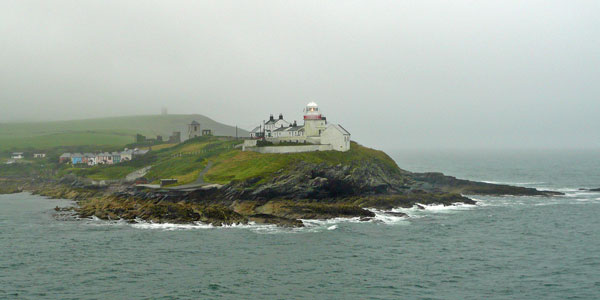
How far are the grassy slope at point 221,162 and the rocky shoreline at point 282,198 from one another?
14.4ft

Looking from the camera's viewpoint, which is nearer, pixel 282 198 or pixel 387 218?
pixel 387 218

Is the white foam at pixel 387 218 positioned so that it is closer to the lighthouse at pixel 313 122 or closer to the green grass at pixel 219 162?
the green grass at pixel 219 162

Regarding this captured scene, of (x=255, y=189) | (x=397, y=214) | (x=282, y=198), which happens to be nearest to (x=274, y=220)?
(x=282, y=198)

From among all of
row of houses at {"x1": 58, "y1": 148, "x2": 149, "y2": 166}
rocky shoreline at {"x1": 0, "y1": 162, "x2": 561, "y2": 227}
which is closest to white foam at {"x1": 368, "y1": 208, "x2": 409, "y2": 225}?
rocky shoreline at {"x1": 0, "y1": 162, "x2": 561, "y2": 227}

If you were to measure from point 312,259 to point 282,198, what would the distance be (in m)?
31.7

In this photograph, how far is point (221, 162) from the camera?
106188mm

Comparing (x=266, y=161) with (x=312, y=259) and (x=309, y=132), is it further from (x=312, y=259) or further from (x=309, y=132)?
(x=312, y=259)

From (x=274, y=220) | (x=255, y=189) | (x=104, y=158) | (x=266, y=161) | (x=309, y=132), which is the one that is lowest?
(x=274, y=220)

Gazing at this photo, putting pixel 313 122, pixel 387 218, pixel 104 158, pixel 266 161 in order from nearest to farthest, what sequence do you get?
pixel 387 218
pixel 266 161
pixel 313 122
pixel 104 158

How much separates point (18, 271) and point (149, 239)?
50.5 ft

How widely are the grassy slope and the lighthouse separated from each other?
9203 mm

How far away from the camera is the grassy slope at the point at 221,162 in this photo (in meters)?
93.6

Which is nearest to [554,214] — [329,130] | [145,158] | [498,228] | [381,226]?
[498,228]

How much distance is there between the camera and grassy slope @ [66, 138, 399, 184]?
307 feet
